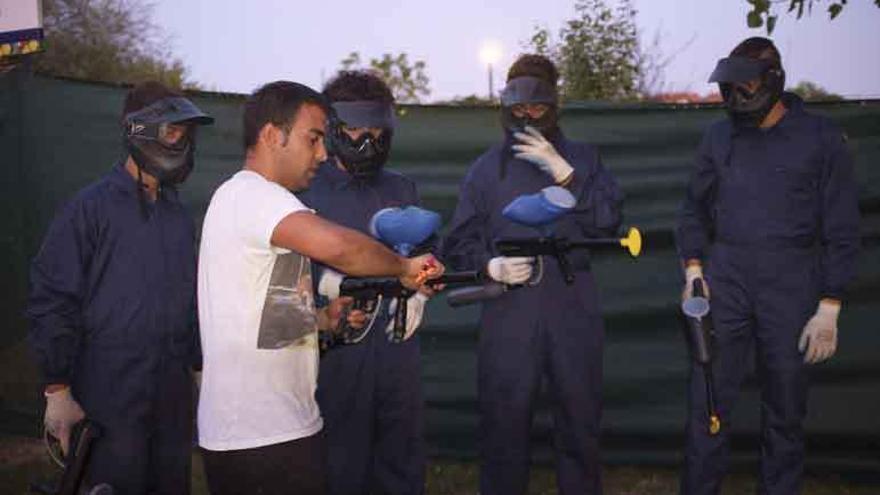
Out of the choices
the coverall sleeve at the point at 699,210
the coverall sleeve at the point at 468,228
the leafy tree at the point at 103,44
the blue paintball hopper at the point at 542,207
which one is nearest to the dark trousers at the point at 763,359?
the coverall sleeve at the point at 699,210

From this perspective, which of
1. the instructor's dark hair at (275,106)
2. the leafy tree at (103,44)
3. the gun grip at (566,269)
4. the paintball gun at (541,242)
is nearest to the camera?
the instructor's dark hair at (275,106)

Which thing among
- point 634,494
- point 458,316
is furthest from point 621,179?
point 634,494

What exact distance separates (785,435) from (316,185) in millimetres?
Result: 2576

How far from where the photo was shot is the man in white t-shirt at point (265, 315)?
3062mm

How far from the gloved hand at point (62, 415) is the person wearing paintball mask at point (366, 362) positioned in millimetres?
1072

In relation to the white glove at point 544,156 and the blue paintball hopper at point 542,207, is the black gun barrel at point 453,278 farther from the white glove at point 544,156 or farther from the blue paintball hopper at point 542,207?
the white glove at point 544,156

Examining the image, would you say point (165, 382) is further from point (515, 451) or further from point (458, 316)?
point (458, 316)

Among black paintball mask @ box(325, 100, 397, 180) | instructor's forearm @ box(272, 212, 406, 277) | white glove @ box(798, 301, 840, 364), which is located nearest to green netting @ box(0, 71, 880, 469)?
white glove @ box(798, 301, 840, 364)

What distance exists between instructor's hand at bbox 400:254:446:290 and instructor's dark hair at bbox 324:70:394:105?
5.10 feet

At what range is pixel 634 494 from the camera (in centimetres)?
621

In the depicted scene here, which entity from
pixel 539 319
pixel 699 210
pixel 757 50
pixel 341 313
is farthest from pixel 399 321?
pixel 757 50

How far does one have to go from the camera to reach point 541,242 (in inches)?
168

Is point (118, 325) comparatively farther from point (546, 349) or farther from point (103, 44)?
point (103, 44)

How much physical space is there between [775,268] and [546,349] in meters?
1.20
